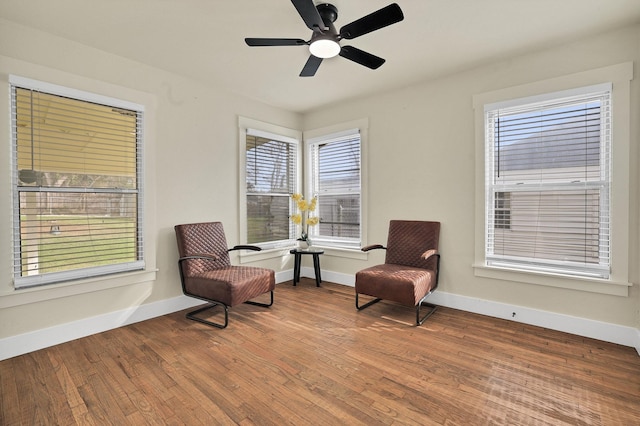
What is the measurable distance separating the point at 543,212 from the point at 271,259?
336cm

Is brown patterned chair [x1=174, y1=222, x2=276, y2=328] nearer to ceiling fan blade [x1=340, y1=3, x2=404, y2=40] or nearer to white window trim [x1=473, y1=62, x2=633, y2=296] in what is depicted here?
ceiling fan blade [x1=340, y1=3, x2=404, y2=40]

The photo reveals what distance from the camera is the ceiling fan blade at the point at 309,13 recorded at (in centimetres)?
182

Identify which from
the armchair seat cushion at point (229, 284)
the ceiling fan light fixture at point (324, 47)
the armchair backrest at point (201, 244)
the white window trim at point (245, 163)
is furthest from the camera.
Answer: the white window trim at point (245, 163)

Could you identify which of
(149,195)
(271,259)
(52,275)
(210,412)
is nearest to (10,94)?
(149,195)

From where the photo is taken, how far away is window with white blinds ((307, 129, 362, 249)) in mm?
4504

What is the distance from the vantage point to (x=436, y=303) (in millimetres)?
3662

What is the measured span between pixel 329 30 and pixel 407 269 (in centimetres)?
245

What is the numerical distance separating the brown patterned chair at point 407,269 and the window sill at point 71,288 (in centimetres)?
229

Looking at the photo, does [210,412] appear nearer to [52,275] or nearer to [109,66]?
[52,275]

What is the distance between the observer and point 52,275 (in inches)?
105

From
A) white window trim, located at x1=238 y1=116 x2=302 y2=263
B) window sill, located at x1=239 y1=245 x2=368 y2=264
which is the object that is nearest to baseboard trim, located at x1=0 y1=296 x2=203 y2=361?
window sill, located at x1=239 y1=245 x2=368 y2=264

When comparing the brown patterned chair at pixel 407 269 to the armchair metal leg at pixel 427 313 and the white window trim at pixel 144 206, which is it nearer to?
the armchair metal leg at pixel 427 313

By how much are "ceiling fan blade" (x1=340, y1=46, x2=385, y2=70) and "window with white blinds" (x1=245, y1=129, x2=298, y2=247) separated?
2.11m

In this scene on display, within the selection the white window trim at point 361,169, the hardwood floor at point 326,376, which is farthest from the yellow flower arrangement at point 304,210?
the hardwood floor at point 326,376
